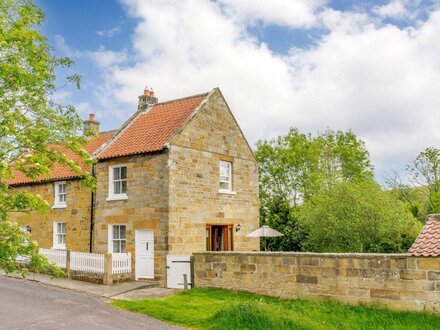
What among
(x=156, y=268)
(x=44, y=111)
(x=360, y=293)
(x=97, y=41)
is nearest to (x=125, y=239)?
(x=156, y=268)

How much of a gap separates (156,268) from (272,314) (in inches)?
360

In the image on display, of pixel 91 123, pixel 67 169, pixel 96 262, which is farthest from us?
pixel 91 123

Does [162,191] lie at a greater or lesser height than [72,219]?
greater

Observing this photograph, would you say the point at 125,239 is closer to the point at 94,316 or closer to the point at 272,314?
the point at 94,316

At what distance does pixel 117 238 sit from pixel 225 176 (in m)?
6.51


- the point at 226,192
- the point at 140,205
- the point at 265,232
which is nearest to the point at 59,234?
the point at 140,205

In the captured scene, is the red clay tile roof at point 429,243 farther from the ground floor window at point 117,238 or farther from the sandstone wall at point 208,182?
the ground floor window at point 117,238

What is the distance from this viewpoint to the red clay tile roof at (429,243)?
40.7 ft

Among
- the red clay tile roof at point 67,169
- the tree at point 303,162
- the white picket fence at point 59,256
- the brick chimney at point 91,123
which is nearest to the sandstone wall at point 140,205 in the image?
the white picket fence at point 59,256

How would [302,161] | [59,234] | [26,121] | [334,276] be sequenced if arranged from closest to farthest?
[26,121] < [334,276] < [59,234] < [302,161]

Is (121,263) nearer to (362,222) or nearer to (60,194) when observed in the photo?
(60,194)

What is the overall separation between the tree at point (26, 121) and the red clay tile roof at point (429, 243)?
9.32 metres

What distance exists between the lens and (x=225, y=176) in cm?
2402

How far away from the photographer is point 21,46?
320 inches
